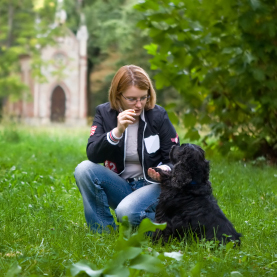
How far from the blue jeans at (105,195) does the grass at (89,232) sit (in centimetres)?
16

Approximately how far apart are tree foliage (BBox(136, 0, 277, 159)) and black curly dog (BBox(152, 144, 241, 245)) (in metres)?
3.76

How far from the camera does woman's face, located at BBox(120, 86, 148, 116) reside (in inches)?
135

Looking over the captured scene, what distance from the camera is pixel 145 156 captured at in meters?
3.50

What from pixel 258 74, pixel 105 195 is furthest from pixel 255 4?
pixel 105 195

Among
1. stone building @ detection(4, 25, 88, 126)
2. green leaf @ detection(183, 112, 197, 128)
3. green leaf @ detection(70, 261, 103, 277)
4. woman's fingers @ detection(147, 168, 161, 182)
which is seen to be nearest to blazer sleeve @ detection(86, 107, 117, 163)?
woman's fingers @ detection(147, 168, 161, 182)

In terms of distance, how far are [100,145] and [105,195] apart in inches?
17.4

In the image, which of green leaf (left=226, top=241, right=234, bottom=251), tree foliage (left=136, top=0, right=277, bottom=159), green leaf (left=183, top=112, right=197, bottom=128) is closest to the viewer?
green leaf (left=226, top=241, right=234, bottom=251)

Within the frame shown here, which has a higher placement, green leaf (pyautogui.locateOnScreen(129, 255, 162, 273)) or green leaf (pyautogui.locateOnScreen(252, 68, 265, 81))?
green leaf (pyautogui.locateOnScreen(252, 68, 265, 81))

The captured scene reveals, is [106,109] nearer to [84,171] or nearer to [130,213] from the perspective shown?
[84,171]

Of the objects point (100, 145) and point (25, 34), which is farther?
point (25, 34)

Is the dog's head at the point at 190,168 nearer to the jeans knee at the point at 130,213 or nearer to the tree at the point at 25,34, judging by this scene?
the jeans knee at the point at 130,213

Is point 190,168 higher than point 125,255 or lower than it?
higher

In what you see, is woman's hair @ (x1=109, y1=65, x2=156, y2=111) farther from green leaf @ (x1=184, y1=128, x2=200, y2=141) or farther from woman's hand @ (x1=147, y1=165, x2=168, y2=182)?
green leaf @ (x1=184, y1=128, x2=200, y2=141)

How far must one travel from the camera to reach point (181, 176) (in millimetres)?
2988
